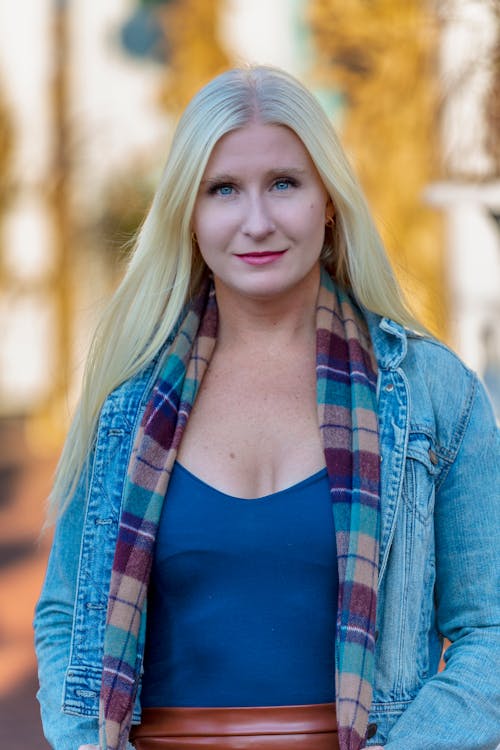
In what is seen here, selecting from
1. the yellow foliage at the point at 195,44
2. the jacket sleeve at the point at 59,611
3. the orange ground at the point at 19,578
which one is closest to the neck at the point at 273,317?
the jacket sleeve at the point at 59,611

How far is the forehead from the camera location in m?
2.02

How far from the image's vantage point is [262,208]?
6.56 ft

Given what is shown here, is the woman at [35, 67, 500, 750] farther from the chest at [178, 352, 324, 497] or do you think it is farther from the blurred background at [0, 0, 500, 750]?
the blurred background at [0, 0, 500, 750]

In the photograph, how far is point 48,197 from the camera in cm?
996

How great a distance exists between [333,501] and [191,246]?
0.55 meters

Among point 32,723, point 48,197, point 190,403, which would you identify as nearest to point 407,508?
point 190,403

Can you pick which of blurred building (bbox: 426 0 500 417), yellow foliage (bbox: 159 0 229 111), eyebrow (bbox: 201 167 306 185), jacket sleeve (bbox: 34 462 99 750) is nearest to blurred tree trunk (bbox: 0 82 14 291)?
yellow foliage (bbox: 159 0 229 111)

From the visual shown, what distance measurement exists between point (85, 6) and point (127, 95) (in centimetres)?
79

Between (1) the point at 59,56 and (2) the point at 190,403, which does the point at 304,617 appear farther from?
(1) the point at 59,56

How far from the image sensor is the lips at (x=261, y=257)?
79.4 inches

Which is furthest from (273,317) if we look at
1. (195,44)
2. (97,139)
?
(97,139)

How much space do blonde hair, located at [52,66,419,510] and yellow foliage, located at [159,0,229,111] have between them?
7091mm

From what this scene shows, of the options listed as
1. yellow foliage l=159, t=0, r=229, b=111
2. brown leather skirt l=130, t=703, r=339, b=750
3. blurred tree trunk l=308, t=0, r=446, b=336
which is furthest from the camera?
yellow foliage l=159, t=0, r=229, b=111

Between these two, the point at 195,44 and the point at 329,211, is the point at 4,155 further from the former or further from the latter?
the point at 329,211
